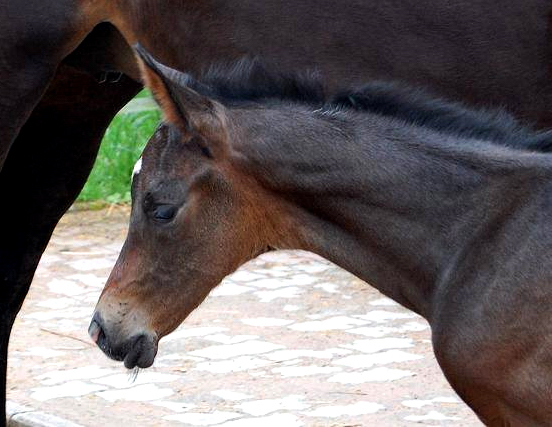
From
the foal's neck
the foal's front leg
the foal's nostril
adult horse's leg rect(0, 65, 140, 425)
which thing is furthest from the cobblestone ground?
the foal's front leg

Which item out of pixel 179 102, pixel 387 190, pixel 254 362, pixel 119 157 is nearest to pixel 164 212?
pixel 179 102

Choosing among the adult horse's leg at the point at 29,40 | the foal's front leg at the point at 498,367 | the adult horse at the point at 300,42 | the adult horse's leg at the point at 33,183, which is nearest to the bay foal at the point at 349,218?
the foal's front leg at the point at 498,367

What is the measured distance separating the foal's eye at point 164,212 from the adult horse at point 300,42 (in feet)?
2.58

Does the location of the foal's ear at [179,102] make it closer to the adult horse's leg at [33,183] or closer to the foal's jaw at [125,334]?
the foal's jaw at [125,334]

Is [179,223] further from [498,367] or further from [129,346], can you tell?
[498,367]

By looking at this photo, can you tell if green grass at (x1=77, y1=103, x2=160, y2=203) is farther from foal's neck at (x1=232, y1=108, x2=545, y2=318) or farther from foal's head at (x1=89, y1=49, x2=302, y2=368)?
foal's neck at (x1=232, y1=108, x2=545, y2=318)

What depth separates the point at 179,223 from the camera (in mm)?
4156

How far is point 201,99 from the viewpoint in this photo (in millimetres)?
4078

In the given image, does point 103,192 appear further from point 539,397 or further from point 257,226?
point 539,397

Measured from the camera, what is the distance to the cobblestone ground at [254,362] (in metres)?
5.50

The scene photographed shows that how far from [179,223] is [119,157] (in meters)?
5.34

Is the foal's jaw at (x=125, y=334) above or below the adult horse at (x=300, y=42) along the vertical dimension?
below

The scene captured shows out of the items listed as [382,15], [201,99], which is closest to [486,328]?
[201,99]

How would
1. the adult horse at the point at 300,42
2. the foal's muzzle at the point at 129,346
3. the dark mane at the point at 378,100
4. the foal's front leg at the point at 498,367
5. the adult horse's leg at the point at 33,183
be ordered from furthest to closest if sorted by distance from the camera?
the adult horse's leg at the point at 33,183
the adult horse at the point at 300,42
the foal's muzzle at the point at 129,346
the dark mane at the point at 378,100
the foal's front leg at the point at 498,367
